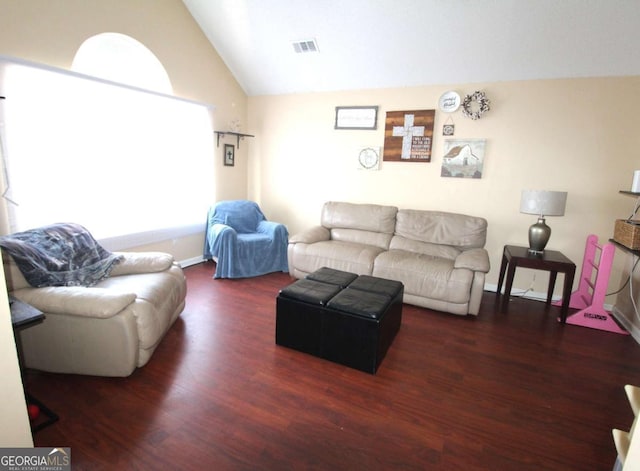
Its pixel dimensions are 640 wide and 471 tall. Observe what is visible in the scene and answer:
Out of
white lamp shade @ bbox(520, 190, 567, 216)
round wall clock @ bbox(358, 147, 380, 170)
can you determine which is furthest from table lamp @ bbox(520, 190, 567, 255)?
round wall clock @ bbox(358, 147, 380, 170)

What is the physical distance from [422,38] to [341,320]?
2.92 metres

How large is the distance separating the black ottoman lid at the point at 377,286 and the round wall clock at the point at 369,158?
195 cm

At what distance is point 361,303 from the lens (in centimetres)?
235

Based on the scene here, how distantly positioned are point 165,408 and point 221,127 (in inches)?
143

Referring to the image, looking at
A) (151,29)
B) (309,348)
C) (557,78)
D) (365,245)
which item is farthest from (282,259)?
(557,78)

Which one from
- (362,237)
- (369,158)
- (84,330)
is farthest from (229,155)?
(84,330)

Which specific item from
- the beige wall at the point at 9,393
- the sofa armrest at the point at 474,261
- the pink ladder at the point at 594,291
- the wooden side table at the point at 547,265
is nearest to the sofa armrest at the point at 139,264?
the beige wall at the point at 9,393

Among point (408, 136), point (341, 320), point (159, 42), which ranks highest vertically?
point (159, 42)

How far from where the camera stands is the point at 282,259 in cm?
424

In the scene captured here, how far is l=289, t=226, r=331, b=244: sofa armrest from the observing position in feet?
13.0

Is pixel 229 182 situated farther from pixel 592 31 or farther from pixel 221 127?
pixel 592 31

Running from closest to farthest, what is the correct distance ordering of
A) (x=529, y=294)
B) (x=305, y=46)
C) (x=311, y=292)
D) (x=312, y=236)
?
(x=311, y=292) < (x=529, y=294) < (x=305, y=46) < (x=312, y=236)

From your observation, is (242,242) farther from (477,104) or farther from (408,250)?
(477,104)

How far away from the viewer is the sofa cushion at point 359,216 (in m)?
4.07
